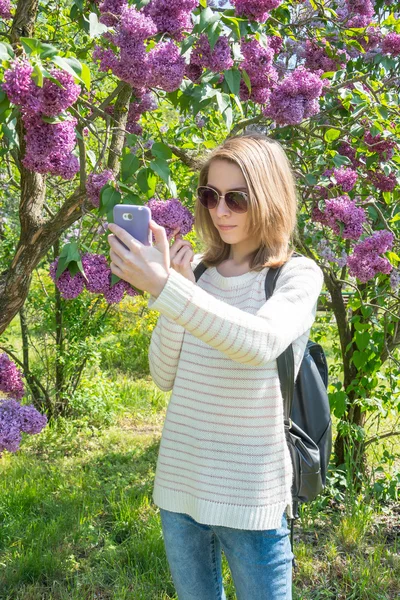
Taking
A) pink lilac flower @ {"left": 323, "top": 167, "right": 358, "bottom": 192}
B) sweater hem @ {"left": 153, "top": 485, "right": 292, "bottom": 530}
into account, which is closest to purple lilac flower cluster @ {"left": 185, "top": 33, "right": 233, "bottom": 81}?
pink lilac flower @ {"left": 323, "top": 167, "right": 358, "bottom": 192}

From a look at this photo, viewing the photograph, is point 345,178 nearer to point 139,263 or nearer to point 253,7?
point 253,7

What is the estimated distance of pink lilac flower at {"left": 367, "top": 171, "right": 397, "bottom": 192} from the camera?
2480 mm

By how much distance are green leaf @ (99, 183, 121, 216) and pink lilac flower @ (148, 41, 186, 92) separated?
0.94 ft

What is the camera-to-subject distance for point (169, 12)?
5.27 ft

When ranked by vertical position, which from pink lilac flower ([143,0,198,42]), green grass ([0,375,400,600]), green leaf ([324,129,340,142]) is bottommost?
green grass ([0,375,400,600])

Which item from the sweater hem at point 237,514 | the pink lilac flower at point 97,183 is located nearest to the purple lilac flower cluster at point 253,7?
the pink lilac flower at point 97,183

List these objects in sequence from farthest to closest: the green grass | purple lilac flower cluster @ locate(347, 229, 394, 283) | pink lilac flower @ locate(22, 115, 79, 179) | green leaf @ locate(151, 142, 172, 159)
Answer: the green grass
purple lilac flower cluster @ locate(347, 229, 394, 283)
green leaf @ locate(151, 142, 172, 159)
pink lilac flower @ locate(22, 115, 79, 179)

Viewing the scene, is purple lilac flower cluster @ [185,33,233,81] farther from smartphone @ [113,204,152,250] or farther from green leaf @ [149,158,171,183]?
smartphone @ [113,204,152,250]

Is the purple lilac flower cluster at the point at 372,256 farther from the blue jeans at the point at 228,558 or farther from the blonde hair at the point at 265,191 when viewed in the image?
the blue jeans at the point at 228,558

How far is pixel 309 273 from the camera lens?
150 cm

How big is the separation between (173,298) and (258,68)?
3.40ft

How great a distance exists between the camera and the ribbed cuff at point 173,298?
1204mm

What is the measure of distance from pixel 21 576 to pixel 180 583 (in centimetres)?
128

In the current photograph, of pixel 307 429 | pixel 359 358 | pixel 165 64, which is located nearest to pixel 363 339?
pixel 359 358
